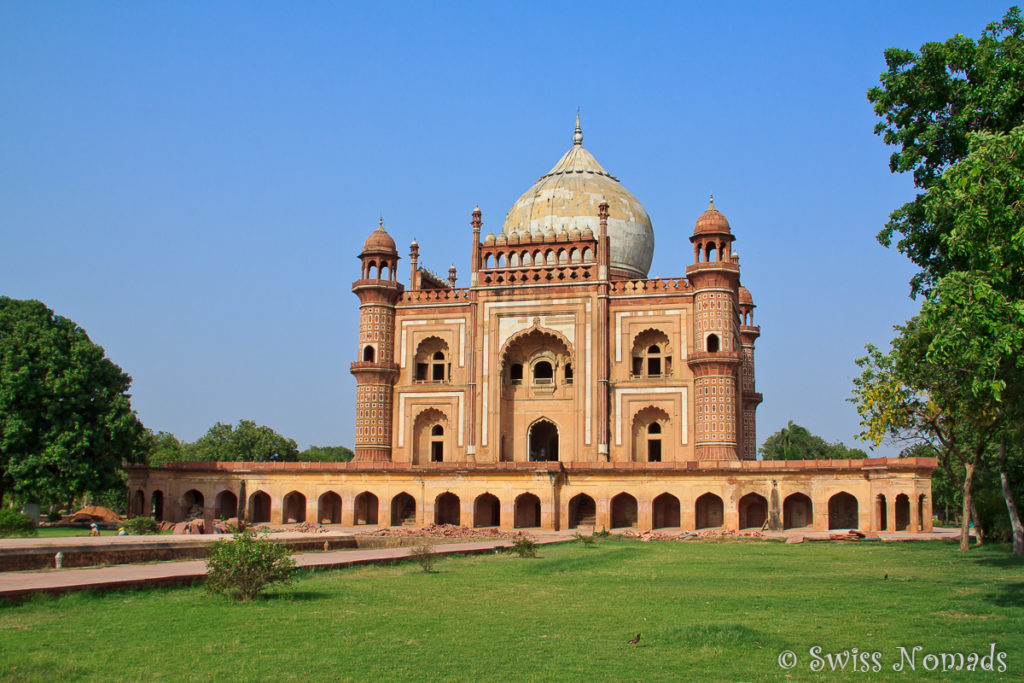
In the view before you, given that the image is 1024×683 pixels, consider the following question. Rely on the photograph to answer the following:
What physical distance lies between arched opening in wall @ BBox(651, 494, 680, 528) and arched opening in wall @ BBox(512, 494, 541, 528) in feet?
13.3

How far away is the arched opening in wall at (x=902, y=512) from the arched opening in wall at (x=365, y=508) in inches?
682

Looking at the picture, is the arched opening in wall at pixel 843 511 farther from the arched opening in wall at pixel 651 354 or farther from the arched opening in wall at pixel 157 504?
the arched opening in wall at pixel 157 504

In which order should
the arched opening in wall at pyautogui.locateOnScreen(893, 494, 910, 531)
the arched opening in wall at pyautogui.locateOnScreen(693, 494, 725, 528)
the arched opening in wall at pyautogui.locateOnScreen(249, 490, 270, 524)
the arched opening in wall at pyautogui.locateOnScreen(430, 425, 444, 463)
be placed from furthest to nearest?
the arched opening in wall at pyautogui.locateOnScreen(430, 425, 444, 463), the arched opening in wall at pyautogui.locateOnScreen(249, 490, 270, 524), the arched opening in wall at pyautogui.locateOnScreen(693, 494, 725, 528), the arched opening in wall at pyautogui.locateOnScreen(893, 494, 910, 531)

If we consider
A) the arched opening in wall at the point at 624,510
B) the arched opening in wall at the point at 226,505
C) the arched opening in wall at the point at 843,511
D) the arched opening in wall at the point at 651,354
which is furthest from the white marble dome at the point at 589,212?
the arched opening in wall at the point at 226,505

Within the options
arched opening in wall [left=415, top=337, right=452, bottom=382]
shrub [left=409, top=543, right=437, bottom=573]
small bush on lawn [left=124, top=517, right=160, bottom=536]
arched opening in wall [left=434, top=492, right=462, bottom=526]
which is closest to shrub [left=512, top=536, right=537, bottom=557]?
shrub [left=409, top=543, right=437, bottom=573]

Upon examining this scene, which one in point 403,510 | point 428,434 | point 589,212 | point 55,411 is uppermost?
point 589,212

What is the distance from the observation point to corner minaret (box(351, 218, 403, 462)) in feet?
117

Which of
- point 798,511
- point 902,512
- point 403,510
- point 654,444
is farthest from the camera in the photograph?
point 654,444

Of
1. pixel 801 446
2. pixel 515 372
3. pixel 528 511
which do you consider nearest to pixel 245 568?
pixel 528 511

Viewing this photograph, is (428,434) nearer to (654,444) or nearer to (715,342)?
(654,444)

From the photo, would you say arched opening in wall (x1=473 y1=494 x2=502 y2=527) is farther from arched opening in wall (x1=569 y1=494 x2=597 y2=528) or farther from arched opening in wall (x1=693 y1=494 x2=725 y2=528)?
arched opening in wall (x1=693 y1=494 x2=725 y2=528)

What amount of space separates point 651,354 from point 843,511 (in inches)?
345

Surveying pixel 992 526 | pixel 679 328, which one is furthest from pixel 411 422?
pixel 992 526

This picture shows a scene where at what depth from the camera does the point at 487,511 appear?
33.2 meters
